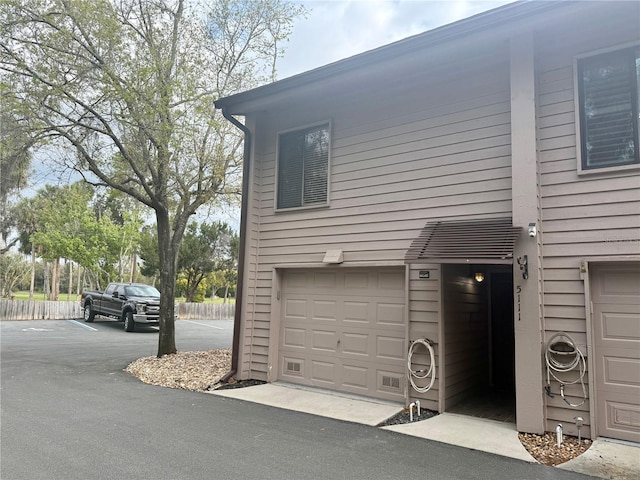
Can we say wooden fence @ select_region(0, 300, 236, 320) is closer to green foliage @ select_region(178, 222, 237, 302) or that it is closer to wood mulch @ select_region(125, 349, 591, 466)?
green foliage @ select_region(178, 222, 237, 302)

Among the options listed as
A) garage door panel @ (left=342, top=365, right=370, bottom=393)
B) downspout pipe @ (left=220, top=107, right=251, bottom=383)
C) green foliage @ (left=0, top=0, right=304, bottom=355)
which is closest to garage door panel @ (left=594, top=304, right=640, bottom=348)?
garage door panel @ (left=342, top=365, right=370, bottom=393)

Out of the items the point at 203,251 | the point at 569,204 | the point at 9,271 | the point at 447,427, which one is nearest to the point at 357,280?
the point at 447,427

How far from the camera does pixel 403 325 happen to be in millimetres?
5699

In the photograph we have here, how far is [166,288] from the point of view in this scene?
8.91 meters

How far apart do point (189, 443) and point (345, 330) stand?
2.79 metres

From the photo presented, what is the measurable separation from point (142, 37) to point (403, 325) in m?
7.80

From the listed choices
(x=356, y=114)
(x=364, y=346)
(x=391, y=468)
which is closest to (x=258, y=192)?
(x=356, y=114)

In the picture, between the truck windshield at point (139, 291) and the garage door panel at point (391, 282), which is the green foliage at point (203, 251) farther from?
the garage door panel at point (391, 282)

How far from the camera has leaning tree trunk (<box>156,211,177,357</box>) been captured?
8.85 metres

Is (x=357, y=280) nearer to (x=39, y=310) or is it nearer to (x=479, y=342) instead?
(x=479, y=342)

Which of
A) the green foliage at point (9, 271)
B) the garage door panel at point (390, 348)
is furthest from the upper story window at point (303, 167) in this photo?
the green foliage at point (9, 271)

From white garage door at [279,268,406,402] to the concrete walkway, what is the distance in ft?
0.76

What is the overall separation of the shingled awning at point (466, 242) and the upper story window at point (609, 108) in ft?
3.72

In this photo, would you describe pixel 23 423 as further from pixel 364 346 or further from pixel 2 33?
pixel 2 33
